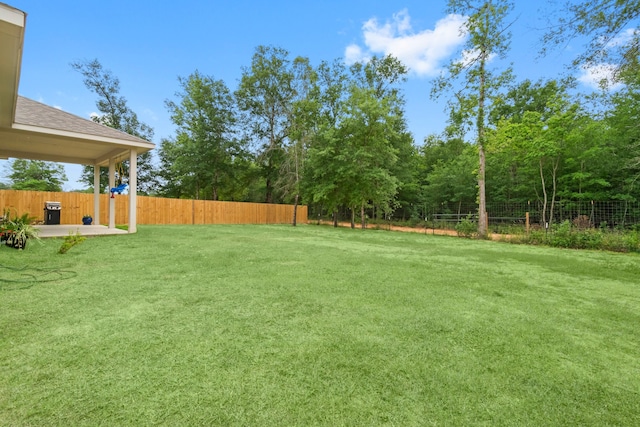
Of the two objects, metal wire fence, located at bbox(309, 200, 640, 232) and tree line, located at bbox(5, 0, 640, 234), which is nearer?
metal wire fence, located at bbox(309, 200, 640, 232)

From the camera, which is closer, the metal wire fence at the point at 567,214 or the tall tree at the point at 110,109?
the metal wire fence at the point at 567,214

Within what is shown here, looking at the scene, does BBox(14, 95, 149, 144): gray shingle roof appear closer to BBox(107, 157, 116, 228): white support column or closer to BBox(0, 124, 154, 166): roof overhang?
BBox(0, 124, 154, 166): roof overhang

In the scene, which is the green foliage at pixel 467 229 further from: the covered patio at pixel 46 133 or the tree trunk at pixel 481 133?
the covered patio at pixel 46 133

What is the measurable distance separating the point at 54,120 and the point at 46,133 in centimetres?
74

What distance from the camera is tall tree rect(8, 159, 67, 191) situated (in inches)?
774

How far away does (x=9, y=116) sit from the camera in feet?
18.3

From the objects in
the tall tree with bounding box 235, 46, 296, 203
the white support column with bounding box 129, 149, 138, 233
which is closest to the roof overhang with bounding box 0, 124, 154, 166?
the white support column with bounding box 129, 149, 138, 233

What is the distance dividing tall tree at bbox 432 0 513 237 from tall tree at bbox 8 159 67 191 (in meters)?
25.8

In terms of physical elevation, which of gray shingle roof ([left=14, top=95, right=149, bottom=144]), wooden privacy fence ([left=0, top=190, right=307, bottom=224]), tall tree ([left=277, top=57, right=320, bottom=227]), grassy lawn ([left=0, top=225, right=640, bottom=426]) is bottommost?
grassy lawn ([left=0, top=225, right=640, bottom=426])

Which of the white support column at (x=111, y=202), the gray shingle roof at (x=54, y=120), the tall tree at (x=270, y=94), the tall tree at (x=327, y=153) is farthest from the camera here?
the tall tree at (x=270, y=94)

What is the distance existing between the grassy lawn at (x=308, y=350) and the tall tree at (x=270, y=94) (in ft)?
61.6

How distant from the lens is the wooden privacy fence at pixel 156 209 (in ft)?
36.5

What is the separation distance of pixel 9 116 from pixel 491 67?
14.7 meters

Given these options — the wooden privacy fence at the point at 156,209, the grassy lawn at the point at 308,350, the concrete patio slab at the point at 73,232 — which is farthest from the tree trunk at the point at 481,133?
the wooden privacy fence at the point at 156,209
